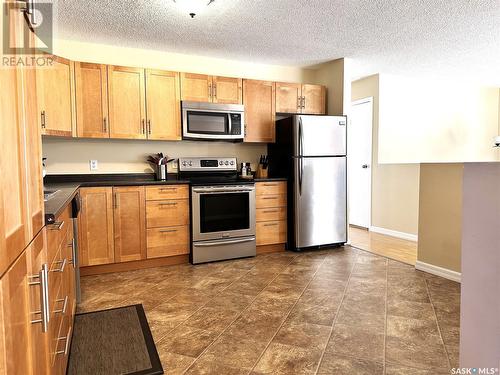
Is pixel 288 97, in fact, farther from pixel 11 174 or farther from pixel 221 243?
pixel 11 174

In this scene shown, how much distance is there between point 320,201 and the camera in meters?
4.38

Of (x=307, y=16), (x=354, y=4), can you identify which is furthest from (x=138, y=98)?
(x=354, y=4)

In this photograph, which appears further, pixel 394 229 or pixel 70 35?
pixel 394 229

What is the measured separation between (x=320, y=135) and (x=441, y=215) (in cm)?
160

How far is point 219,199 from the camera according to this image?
3.98 m

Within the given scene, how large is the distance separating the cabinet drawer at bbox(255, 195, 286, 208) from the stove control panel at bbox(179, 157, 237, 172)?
571 millimetres

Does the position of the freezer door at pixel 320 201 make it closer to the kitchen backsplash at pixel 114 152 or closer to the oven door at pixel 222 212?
the oven door at pixel 222 212

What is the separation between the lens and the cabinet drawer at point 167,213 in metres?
3.72

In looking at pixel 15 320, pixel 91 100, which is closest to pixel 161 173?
pixel 91 100

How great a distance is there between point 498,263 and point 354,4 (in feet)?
8.94

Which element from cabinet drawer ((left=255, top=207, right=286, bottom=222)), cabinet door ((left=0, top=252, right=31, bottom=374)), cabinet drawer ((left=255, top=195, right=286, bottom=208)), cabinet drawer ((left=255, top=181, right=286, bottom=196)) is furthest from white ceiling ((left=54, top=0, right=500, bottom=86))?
cabinet door ((left=0, top=252, right=31, bottom=374))

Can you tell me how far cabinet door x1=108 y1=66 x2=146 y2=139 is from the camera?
374cm

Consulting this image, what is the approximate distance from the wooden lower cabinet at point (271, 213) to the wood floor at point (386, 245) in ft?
3.67

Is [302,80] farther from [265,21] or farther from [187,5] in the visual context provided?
[187,5]
